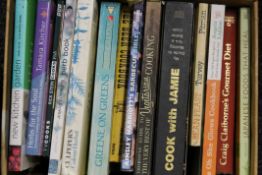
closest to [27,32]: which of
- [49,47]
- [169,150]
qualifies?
[49,47]

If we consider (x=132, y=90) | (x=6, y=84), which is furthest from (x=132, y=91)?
(x=6, y=84)

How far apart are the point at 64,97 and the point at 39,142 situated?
0.09 meters

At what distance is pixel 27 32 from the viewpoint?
70cm

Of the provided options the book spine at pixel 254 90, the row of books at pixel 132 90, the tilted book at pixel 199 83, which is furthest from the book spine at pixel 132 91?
the book spine at pixel 254 90

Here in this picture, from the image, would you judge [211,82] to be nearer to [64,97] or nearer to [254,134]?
[254,134]

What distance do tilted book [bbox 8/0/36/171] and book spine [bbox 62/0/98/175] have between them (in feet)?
0.27

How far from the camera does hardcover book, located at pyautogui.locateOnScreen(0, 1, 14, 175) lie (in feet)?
2.22

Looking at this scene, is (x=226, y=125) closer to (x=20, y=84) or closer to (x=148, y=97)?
(x=148, y=97)

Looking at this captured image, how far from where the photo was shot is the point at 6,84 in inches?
26.9

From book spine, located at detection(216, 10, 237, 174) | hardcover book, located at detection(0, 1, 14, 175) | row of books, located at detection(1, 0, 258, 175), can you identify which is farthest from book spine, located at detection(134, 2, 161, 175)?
hardcover book, located at detection(0, 1, 14, 175)

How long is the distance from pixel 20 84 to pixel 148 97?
0.23 metres

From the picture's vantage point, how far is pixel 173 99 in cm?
67

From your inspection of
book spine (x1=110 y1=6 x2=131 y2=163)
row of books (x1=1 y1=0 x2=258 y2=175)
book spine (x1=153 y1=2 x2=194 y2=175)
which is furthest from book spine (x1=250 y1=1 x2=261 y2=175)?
book spine (x1=110 y1=6 x2=131 y2=163)

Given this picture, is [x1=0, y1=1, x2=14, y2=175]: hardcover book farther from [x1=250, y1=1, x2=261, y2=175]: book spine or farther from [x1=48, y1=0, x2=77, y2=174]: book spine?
[x1=250, y1=1, x2=261, y2=175]: book spine
